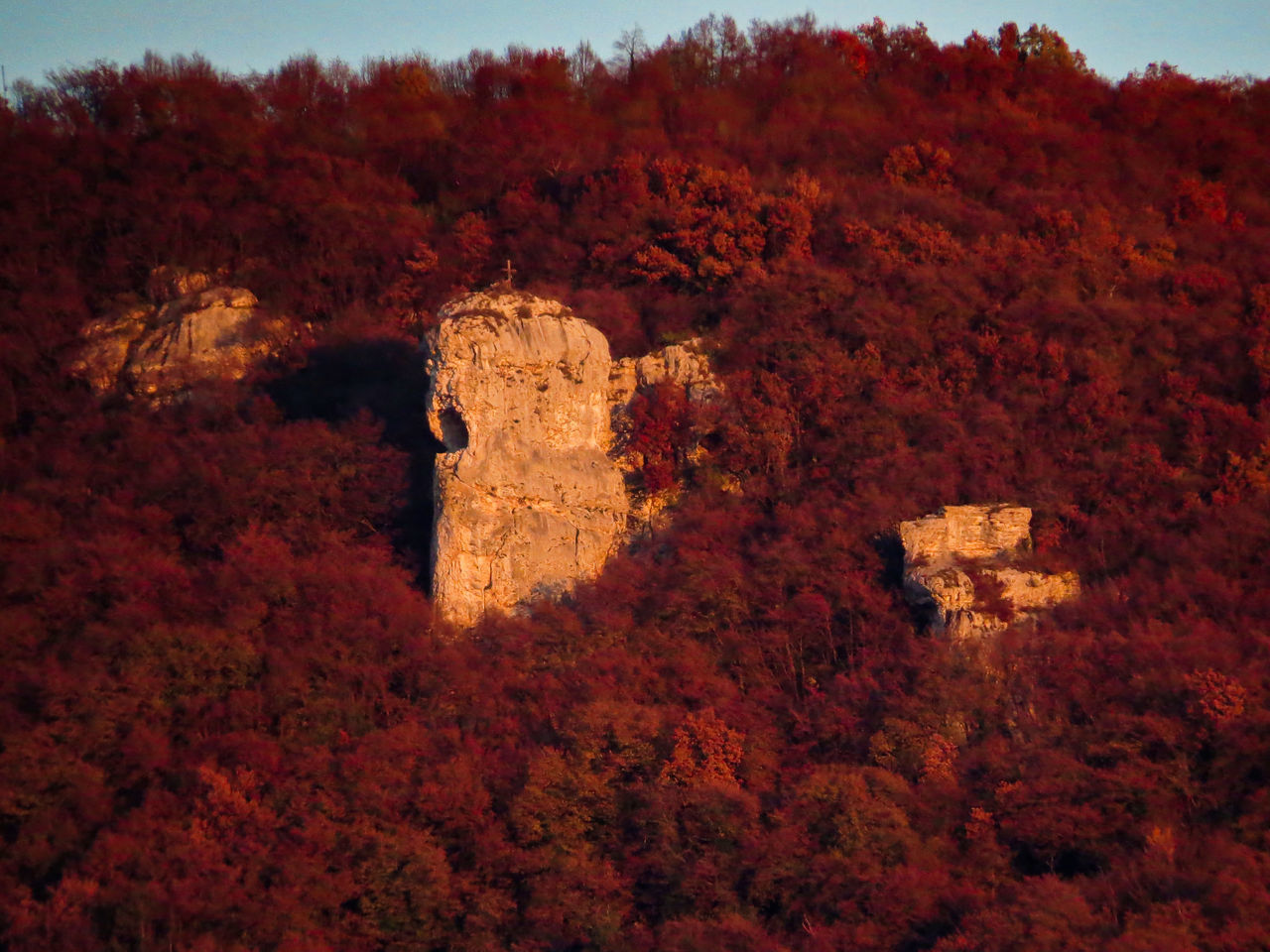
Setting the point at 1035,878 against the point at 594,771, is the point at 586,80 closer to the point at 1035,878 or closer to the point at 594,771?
the point at 594,771

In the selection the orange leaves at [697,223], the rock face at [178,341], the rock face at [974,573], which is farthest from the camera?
the rock face at [178,341]

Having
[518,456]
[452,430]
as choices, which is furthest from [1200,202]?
[452,430]

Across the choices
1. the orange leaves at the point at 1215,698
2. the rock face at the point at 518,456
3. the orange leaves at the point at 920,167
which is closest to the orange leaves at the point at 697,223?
the orange leaves at the point at 920,167

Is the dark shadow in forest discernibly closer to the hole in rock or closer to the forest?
the forest

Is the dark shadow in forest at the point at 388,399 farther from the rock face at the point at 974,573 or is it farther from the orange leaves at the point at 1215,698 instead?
the orange leaves at the point at 1215,698

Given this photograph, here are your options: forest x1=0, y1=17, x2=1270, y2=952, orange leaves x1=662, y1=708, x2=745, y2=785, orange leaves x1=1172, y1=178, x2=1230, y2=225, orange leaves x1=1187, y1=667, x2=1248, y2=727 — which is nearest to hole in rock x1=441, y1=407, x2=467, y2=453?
forest x1=0, y1=17, x2=1270, y2=952
